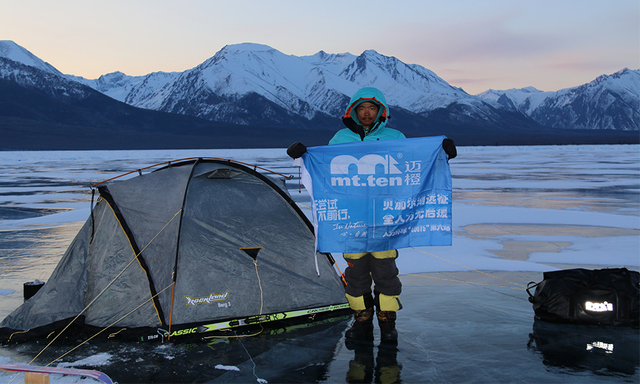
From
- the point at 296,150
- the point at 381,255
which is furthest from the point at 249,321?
the point at 296,150

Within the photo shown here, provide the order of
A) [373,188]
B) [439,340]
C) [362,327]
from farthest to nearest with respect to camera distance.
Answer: [373,188] < [362,327] < [439,340]

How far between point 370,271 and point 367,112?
4.54 feet

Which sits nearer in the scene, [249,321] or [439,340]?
[439,340]

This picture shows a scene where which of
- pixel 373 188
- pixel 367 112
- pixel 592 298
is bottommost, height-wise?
pixel 592 298

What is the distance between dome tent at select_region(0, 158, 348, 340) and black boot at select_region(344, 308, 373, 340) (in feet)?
1.92

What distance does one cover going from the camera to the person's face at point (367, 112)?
14.2ft

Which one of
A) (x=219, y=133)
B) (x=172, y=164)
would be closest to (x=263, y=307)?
(x=172, y=164)

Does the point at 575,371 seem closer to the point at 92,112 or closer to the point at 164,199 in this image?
the point at 164,199

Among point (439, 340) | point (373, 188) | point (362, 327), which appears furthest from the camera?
point (373, 188)

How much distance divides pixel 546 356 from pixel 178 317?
2.95 meters

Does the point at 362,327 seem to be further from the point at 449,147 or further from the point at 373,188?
the point at 449,147

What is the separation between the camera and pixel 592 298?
14.4 feet

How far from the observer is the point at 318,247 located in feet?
14.5

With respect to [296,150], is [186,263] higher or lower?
lower
